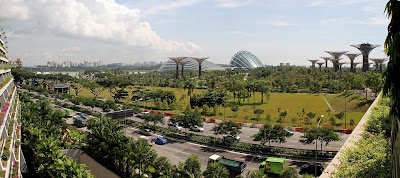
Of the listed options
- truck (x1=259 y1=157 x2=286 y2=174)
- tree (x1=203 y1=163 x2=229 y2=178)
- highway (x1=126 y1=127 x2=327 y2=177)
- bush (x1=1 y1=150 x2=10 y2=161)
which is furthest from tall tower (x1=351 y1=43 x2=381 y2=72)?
bush (x1=1 y1=150 x2=10 y2=161)

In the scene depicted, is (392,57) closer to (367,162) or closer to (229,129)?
(367,162)

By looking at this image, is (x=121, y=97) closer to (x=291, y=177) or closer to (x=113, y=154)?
(x=113, y=154)

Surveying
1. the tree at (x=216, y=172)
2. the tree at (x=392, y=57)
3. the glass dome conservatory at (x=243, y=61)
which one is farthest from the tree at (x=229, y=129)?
the glass dome conservatory at (x=243, y=61)

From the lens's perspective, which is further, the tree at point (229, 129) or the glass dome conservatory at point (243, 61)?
the glass dome conservatory at point (243, 61)

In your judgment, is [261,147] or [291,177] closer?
[291,177]

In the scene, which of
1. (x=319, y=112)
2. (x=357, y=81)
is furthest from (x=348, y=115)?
(x=357, y=81)

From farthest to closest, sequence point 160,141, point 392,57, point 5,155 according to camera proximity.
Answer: point 160,141 → point 5,155 → point 392,57

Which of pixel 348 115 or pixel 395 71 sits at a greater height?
pixel 395 71

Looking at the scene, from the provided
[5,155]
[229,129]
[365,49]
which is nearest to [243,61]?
[365,49]

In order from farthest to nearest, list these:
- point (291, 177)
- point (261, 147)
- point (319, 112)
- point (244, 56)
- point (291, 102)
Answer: point (244, 56)
point (291, 102)
point (319, 112)
point (261, 147)
point (291, 177)

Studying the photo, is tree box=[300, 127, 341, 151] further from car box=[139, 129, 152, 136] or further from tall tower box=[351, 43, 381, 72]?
tall tower box=[351, 43, 381, 72]

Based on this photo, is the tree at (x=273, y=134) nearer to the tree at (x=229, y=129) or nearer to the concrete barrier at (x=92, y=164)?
the tree at (x=229, y=129)
